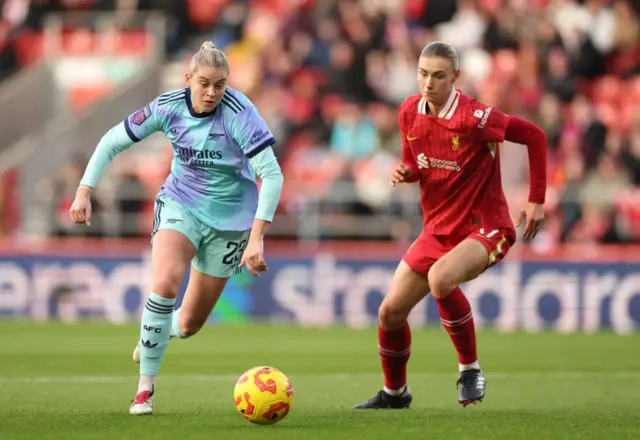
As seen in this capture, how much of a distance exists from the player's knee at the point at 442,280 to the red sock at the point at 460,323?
0.17 meters

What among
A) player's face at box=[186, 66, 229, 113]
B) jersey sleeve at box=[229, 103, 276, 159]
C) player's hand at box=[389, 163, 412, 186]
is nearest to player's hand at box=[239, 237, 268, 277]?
jersey sleeve at box=[229, 103, 276, 159]

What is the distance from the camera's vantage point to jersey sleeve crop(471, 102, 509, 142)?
8344 millimetres

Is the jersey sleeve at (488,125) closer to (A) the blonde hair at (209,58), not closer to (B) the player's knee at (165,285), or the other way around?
(A) the blonde hair at (209,58)

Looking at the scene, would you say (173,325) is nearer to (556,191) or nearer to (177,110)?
(177,110)

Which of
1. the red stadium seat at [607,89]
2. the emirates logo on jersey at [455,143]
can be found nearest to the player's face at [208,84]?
the emirates logo on jersey at [455,143]

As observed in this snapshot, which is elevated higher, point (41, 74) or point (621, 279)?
point (41, 74)

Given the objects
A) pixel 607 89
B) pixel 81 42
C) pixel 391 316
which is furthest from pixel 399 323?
pixel 81 42

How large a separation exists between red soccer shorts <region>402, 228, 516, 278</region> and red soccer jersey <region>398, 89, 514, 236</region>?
0.15ft

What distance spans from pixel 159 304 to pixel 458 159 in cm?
215

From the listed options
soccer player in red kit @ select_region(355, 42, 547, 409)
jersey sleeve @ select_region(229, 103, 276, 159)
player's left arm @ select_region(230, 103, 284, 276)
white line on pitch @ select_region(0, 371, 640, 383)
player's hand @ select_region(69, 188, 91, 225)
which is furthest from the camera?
white line on pitch @ select_region(0, 371, 640, 383)

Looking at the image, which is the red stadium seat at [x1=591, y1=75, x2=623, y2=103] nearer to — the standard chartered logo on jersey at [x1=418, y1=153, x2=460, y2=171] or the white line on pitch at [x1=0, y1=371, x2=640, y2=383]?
the white line on pitch at [x1=0, y1=371, x2=640, y2=383]

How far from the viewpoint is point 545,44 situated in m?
20.0

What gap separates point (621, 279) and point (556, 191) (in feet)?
4.81

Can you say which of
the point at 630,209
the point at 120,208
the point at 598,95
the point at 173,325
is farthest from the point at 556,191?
the point at 173,325
